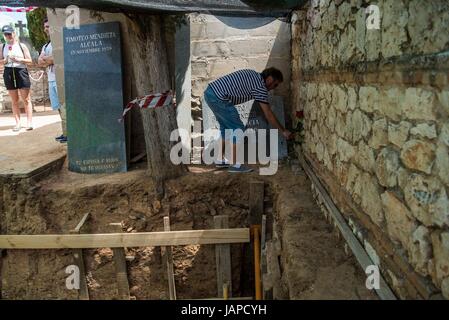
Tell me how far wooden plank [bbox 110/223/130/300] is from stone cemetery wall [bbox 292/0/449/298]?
2.61 m

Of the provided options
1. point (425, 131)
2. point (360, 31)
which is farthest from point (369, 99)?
point (425, 131)

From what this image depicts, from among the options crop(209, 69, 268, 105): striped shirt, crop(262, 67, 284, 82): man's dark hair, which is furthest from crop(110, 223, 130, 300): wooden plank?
crop(262, 67, 284, 82): man's dark hair

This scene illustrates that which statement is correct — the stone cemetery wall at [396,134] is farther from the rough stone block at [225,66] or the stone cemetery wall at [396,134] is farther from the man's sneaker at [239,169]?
the rough stone block at [225,66]

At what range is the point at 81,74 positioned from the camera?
211 inches

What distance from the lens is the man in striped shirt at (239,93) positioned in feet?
15.3

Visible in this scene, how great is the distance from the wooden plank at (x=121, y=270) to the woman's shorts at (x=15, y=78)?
Result: 4.05 m

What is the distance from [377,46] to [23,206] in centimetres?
447

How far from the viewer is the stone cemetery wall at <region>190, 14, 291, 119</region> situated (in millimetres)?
5301

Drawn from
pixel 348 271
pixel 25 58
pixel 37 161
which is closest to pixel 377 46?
pixel 348 271

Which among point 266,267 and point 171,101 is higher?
point 171,101

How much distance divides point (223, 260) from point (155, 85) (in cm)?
220

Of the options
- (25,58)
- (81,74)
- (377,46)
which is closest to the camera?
(377,46)

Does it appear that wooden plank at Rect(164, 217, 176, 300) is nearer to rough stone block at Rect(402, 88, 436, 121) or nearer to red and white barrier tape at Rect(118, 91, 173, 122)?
red and white barrier tape at Rect(118, 91, 173, 122)

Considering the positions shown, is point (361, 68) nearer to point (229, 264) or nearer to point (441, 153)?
point (441, 153)
